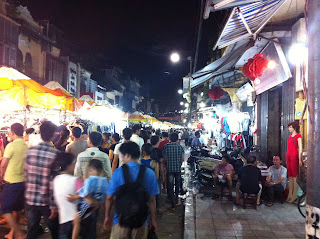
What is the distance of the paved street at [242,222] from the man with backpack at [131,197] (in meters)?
2.52

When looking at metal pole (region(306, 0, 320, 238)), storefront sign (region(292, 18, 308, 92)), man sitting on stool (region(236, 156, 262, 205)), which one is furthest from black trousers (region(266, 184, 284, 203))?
metal pole (region(306, 0, 320, 238))

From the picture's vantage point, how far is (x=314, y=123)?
292 cm

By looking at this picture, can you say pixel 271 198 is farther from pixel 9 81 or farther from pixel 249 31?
pixel 9 81

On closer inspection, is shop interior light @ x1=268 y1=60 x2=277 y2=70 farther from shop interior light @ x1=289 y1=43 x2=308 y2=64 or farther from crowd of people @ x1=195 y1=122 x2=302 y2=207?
crowd of people @ x1=195 y1=122 x2=302 y2=207

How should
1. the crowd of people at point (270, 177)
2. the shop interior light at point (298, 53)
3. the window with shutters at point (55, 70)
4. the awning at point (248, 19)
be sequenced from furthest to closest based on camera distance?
the window with shutters at point (55, 70) < the crowd of people at point (270, 177) < the shop interior light at point (298, 53) < the awning at point (248, 19)

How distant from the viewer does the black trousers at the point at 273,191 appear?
7465 millimetres

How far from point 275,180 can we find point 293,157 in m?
0.95

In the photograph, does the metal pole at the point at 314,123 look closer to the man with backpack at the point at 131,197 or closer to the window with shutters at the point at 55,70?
the man with backpack at the point at 131,197

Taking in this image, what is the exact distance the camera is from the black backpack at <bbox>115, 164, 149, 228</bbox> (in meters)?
3.15

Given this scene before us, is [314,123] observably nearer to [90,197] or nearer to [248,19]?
[90,197]

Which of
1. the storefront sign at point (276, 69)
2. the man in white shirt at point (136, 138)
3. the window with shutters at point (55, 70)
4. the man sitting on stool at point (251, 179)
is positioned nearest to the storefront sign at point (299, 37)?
the storefront sign at point (276, 69)

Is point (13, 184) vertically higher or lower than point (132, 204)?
lower

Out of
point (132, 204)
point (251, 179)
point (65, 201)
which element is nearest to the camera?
point (132, 204)

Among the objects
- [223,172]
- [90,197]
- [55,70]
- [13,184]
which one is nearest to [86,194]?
[90,197]
